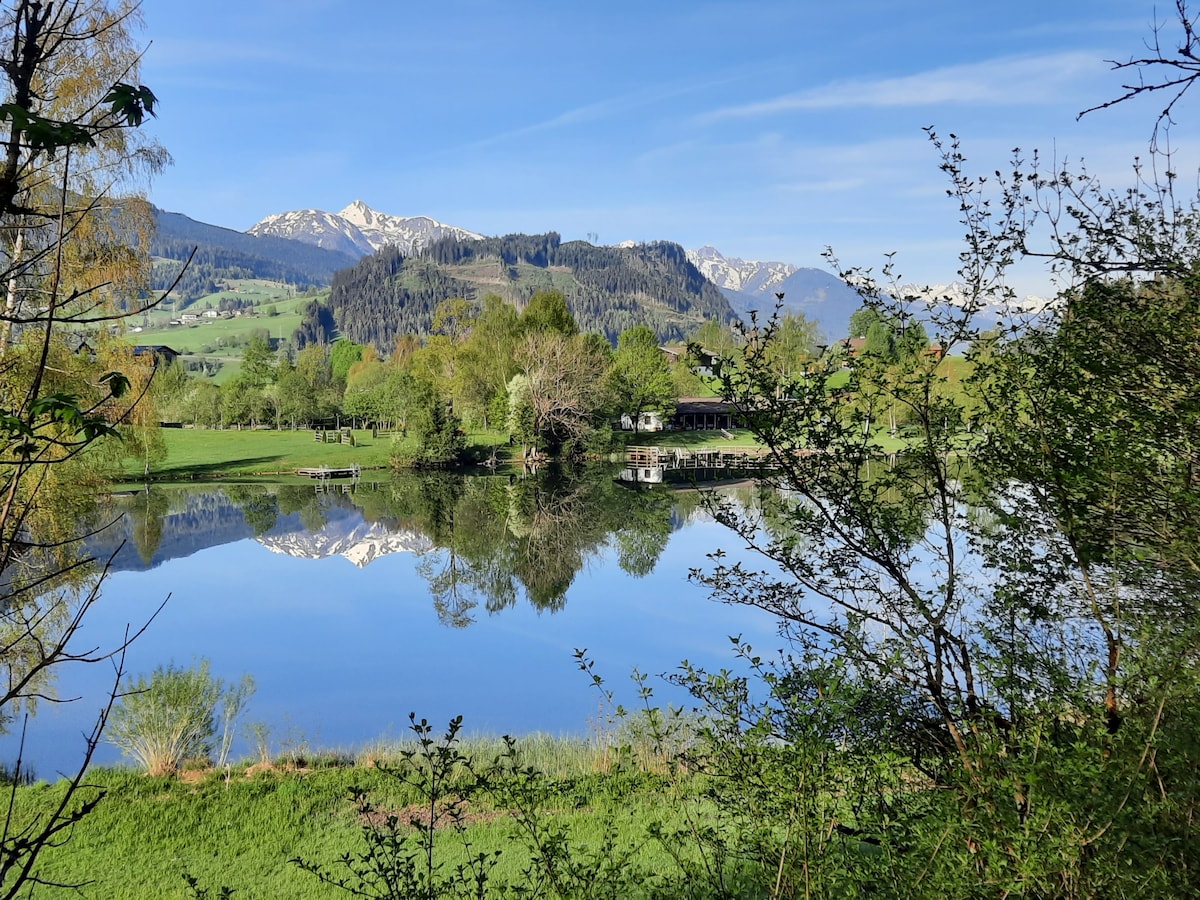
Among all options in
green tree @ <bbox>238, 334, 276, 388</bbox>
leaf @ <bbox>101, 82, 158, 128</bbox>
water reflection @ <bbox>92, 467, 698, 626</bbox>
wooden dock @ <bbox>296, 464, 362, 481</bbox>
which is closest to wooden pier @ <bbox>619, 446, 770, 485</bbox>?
water reflection @ <bbox>92, 467, 698, 626</bbox>

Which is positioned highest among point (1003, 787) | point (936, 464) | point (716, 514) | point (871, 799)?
point (936, 464)

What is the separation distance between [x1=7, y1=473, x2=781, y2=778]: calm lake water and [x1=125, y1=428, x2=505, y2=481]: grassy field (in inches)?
334

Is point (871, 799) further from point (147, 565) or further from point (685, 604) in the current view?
point (147, 565)

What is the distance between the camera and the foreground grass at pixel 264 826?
8.49m

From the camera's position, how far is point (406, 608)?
26.7 metres

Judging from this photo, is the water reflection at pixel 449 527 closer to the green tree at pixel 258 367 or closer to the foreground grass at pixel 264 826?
the foreground grass at pixel 264 826

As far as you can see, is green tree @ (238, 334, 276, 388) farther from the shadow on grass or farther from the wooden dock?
the wooden dock

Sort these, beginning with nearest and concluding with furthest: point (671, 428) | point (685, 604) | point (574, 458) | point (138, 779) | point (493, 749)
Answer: point (138, 779), point (493, 749), point (685, 604), point (574, 458), point (671, 428)

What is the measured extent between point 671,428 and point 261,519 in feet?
161

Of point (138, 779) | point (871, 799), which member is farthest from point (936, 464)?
point (138, 779)

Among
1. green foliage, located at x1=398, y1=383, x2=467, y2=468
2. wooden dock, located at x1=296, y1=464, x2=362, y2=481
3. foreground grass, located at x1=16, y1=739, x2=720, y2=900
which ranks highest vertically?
green foliage, located at x1=398, y1=383, x2=467, y2=468

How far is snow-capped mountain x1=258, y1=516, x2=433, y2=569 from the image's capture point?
1356 inches

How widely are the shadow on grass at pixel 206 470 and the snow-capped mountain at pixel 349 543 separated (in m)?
18.4

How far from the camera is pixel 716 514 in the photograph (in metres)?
5.63
